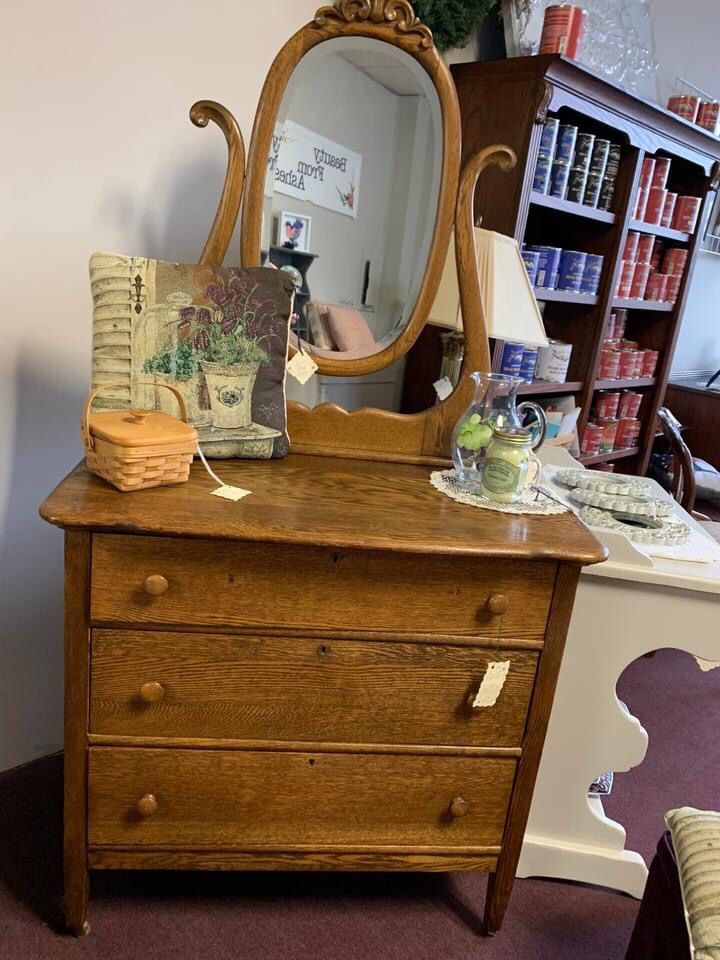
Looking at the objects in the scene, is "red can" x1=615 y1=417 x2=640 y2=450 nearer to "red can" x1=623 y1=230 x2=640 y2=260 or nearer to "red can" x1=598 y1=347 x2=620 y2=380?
"red can" x1=598 y1=347 x2=620 y2=380

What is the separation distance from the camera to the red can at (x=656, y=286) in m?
2.80

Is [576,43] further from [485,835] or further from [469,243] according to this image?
[485,835]

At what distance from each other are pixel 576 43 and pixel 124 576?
67.8 inches

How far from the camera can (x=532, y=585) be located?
1191mm

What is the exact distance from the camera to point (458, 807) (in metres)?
1.28

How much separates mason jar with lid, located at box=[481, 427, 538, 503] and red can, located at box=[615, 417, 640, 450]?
175 cm

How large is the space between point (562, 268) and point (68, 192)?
1.46m

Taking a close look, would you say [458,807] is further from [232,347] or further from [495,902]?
[232,347]

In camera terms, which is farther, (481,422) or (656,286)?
(656,286)

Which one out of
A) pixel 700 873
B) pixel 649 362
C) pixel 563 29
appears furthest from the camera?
pixel 649 362

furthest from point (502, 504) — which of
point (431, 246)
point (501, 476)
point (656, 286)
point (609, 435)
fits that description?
point (656, 286)

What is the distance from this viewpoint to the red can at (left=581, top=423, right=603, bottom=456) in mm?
2717

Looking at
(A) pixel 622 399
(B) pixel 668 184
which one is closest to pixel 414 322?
(A) pixel 622 399

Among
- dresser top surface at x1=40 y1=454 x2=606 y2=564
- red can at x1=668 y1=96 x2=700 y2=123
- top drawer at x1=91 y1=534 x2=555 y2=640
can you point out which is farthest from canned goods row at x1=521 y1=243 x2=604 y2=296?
top drawer at x1=91 y1=534 x2=555 y2=640
